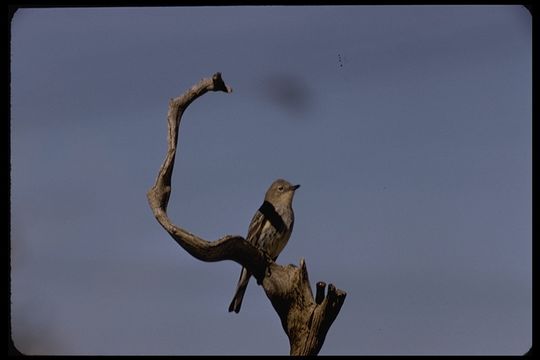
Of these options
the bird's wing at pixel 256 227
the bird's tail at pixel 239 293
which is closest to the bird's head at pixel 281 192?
the bird's wing at pixel 256 227

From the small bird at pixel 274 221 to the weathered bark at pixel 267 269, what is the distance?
6.25 ft

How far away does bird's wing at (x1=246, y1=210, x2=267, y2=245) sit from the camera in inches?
414

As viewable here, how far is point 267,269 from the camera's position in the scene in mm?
8258

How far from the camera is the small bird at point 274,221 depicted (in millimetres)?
10445

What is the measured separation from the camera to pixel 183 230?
7.61 m

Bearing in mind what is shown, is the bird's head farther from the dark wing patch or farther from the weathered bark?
the weathered bark

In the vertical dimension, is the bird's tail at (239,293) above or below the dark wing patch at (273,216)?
below

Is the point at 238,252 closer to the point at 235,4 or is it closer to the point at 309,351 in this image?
the point at 309,351

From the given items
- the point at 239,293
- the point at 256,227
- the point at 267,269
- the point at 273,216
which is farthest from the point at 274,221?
the point at 267,269

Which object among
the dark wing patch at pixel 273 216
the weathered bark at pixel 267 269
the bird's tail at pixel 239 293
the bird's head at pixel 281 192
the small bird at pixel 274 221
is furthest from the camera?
the bird's head at pixel 281 192

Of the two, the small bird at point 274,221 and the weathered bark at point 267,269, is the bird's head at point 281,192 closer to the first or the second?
the small bird at point 274,221

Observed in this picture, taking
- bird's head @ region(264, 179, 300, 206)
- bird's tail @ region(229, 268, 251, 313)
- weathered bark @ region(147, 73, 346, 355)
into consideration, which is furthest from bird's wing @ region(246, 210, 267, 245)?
weathered bark @ region(147, 73, 346, 355)

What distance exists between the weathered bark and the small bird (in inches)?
75.0

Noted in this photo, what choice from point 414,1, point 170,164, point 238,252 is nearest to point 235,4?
Answer: point 414,1
